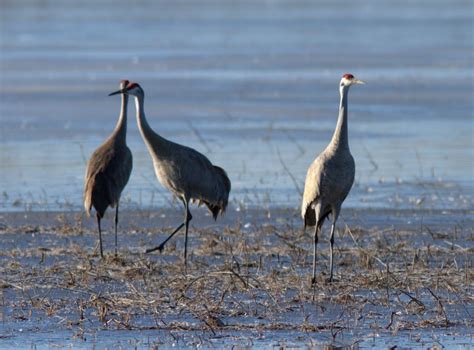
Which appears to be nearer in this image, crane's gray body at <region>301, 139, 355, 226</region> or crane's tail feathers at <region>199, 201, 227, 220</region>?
crane's gray body at <region>301, 139, 355, 226</region>

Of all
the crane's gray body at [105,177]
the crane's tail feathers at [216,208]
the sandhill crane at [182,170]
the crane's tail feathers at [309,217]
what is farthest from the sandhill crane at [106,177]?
the crane's tail feathers at [309,217]

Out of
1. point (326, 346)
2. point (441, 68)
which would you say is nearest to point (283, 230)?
point (326, 346)

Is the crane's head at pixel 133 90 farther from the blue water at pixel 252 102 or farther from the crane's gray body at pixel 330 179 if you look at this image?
the crane's gray body at pixel 330 179

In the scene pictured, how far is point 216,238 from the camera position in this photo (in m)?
10.4

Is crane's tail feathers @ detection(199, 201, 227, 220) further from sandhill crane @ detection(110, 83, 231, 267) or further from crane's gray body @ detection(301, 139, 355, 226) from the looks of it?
crane's gray body @ detection(301, 139, 355, 226)

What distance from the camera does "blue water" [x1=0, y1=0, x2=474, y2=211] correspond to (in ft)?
44.1

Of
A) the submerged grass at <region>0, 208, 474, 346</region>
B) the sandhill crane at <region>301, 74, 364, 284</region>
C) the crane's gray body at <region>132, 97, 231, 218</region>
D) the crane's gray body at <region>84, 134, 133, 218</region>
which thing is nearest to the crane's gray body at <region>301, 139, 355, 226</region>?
the sandhill crane at <region>301, 74, 364, 284</region>

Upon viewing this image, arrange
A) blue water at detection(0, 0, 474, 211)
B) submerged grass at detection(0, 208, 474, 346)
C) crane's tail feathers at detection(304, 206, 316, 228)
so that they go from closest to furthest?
submerged grass at detection(0, 208, 474, 346) < crane's tail feathers at detection(304, 206, 316, 228) < blue water at detection(0, 0, 474, 211)

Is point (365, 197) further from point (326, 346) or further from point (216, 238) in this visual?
point (326, 346)

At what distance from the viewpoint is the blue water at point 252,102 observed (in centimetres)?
1345

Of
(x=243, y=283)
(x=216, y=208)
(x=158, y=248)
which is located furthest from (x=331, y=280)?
(x=216, y=208)

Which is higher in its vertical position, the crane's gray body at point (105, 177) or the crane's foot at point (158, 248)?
the crane's gray body at point (105, 177)

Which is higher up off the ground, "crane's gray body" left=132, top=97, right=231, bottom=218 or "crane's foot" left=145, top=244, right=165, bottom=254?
"crane's gray body" left=132, top=97, right=231, bottom=218

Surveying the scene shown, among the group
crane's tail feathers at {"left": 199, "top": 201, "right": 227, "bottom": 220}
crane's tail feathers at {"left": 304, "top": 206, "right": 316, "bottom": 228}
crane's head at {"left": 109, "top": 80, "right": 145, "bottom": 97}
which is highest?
crane's head at {"left": 109, "top": 80, "right": 145, "bottom": 97}
